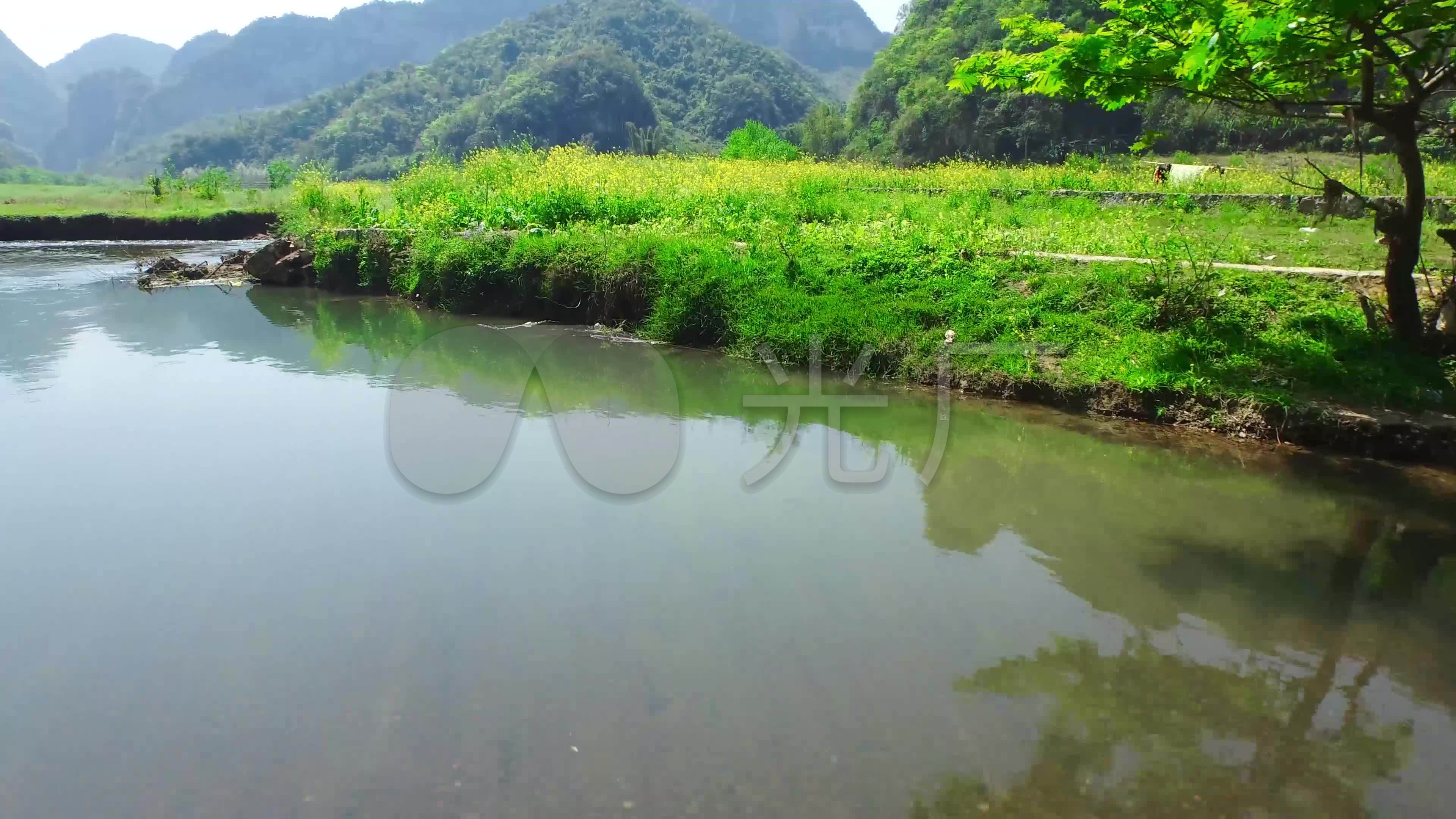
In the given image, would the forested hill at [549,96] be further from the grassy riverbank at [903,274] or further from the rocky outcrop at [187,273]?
the grassy riverbank at [903,274]

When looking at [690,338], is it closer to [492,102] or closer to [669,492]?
[669,492]

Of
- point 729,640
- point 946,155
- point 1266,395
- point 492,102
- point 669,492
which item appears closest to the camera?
point 729,640

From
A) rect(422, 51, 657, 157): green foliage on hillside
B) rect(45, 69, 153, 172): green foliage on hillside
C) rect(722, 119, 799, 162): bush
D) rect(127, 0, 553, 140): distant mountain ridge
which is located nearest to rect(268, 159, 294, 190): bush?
rect(422, 51, 657, 157): green foliage on hillside

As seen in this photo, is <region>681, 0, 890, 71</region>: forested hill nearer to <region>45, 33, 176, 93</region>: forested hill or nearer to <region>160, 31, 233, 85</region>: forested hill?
<region>160, 31, 233, 85</region>: forested hill

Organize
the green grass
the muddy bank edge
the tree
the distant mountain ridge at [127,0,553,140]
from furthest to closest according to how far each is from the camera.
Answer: the distant mountain ridge at [127,0,553,140], the green grass, the muddy bank edge, the tree

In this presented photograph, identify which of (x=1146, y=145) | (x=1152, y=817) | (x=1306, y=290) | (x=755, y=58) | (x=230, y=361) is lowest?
(x=1152, y=817)

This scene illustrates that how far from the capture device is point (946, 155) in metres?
32.6

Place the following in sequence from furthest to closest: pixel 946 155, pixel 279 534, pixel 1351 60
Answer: pixel 946 155, pixel 1351 60, pixel 279 534

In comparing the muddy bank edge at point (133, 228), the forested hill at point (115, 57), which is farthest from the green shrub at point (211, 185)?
the forested hill at point (115, 57)

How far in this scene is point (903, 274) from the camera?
9039 mm

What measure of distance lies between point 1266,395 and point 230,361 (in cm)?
939

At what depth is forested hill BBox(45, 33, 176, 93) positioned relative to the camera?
14150cm

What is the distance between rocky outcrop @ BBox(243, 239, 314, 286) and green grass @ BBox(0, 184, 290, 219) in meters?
4.35

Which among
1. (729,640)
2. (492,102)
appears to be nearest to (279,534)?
(729,640)
